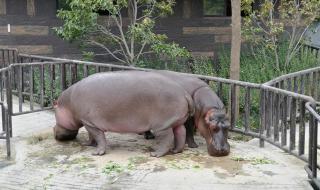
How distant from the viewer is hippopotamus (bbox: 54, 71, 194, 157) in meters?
6.20

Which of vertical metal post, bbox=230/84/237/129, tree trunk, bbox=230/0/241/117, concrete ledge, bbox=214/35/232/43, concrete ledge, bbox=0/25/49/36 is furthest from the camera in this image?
concrete ledge, bbox=214/35/232/43

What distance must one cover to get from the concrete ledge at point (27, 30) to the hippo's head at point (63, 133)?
5487 mm

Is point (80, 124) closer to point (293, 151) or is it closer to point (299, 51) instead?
point (293, 151)

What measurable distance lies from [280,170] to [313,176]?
1.91ft

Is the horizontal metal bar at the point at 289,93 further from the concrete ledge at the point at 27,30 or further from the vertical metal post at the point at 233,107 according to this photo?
the concrete ledge at the point at 27,30

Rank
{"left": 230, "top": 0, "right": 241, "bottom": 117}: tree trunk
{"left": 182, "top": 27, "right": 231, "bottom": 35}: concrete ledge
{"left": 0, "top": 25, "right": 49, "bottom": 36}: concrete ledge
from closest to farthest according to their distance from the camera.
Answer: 1. {"left": 230, "top": 0, "right": 241, "bottom": 117}: tree trunk
2. {"left": 0, "top": 25, "right": 49, "bottom": 36}: concrete ledge
3. {"left": 182, "top": 27, "right": 231, "bottom": 35}: concrete ledge

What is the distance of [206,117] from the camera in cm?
625

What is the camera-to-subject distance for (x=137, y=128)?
6.22 meters

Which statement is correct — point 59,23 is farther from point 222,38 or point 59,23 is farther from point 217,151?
point 217,151

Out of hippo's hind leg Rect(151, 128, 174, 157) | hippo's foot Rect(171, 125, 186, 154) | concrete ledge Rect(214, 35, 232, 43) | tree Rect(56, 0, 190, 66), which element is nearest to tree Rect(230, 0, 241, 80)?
tree Rect(56, 0, 190, 66)

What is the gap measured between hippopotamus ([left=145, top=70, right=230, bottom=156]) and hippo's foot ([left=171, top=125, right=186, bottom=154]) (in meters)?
0.21

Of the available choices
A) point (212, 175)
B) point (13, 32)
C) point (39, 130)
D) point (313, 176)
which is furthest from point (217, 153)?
point (13, 32)

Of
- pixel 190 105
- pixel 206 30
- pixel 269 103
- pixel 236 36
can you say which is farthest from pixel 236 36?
pixel 206 30

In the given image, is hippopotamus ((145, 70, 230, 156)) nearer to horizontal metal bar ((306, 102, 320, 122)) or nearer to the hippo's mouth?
the hippo's mouth
